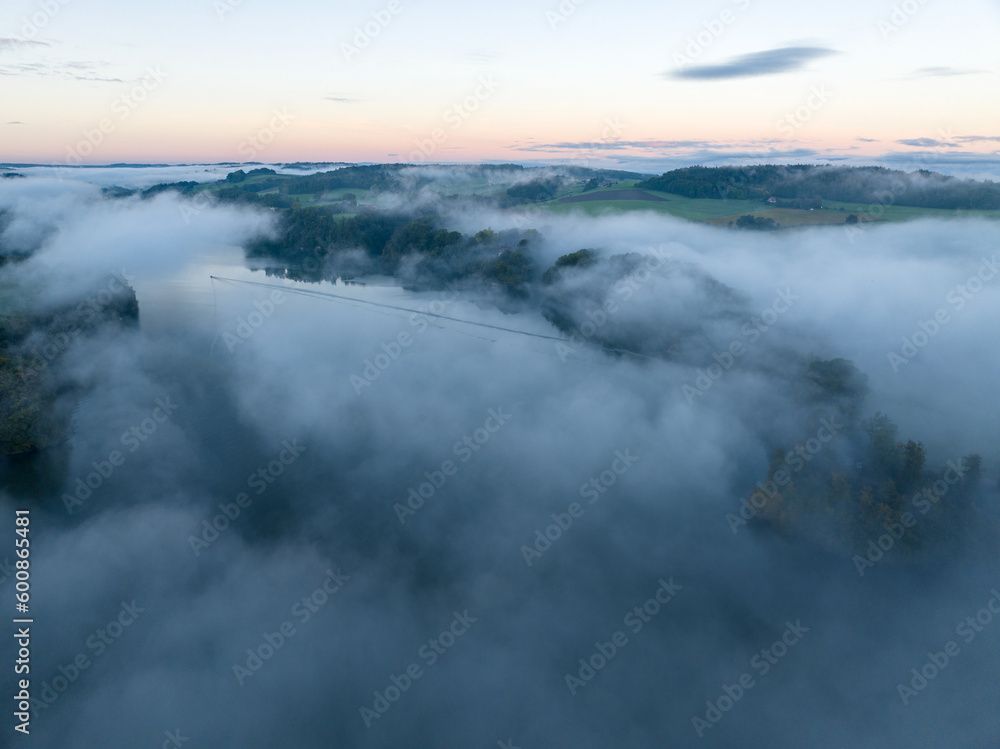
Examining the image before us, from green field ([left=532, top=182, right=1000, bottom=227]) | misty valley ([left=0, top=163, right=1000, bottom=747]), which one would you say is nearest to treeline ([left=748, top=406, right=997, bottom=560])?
misty valley ([left=0, top=163, right=1000, bottom=747])

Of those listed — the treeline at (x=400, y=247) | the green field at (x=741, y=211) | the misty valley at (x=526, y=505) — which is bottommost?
the misty valley at (x=526, y=505)

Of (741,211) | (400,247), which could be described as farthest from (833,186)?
(400,247)

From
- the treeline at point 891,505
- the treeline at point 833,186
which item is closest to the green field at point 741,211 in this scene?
the treeline at point 833,186

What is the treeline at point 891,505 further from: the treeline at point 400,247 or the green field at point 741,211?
the green field at point 741,211

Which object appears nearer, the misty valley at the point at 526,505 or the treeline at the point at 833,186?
the misty valley at the point at 526,505

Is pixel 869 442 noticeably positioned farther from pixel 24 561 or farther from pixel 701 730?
pixel 24 561

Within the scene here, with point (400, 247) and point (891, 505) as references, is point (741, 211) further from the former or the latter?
point (891, 505)

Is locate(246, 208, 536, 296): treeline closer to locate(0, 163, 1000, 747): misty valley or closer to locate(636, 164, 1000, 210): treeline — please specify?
locate(0, 163, 1000, 747): misty valley

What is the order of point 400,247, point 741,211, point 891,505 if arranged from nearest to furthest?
1. point 891,505
2. point 741,211
3. point 400,247

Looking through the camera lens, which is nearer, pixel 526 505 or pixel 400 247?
pixel 526 505
